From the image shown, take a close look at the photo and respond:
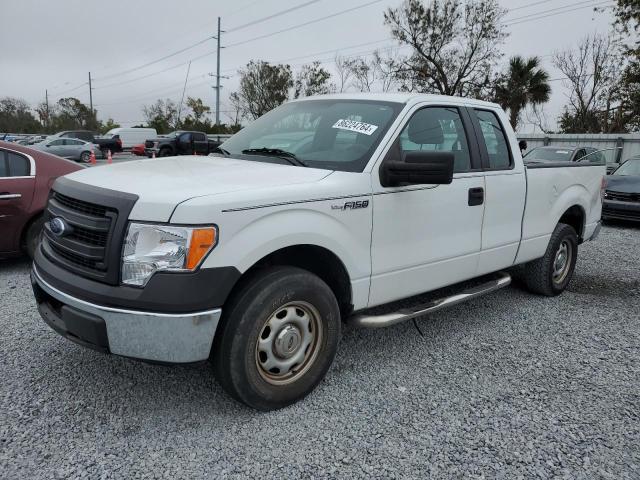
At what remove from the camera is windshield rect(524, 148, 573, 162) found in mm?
12297

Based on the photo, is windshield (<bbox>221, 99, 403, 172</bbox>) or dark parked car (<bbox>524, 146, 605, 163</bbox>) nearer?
windshield (<bbox>221, 99, 403, 172</bbox>)

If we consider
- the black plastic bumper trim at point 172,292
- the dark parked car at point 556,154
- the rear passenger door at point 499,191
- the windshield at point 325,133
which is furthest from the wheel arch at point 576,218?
the dark parked car at point 556,154

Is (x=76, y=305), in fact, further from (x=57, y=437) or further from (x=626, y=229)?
(x=626, y=229)

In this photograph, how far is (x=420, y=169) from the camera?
307 cm

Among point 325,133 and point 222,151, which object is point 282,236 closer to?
point 325,133

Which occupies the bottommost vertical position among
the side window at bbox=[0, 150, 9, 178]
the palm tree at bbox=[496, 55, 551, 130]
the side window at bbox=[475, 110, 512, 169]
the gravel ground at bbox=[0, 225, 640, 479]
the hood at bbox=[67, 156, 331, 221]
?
the gravel ground at bbox=[0, 225, 640, 479]

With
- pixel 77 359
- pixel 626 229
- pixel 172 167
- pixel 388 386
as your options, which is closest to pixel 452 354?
pixel 388 386

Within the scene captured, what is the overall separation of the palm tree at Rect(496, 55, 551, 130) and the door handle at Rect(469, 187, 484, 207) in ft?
96.6

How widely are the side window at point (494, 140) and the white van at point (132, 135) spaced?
37142 millimetres

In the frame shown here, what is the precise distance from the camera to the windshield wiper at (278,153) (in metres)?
3.38

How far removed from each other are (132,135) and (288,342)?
39542 mm

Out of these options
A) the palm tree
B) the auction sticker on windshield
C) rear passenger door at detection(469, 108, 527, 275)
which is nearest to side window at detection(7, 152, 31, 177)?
the auction sticker on windshield

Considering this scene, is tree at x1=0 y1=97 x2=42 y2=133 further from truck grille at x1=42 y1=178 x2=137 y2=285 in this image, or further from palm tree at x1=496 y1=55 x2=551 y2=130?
truck grille at x1=42 y1=178 x2=137 y2=285

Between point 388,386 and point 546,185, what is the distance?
2610 mm
